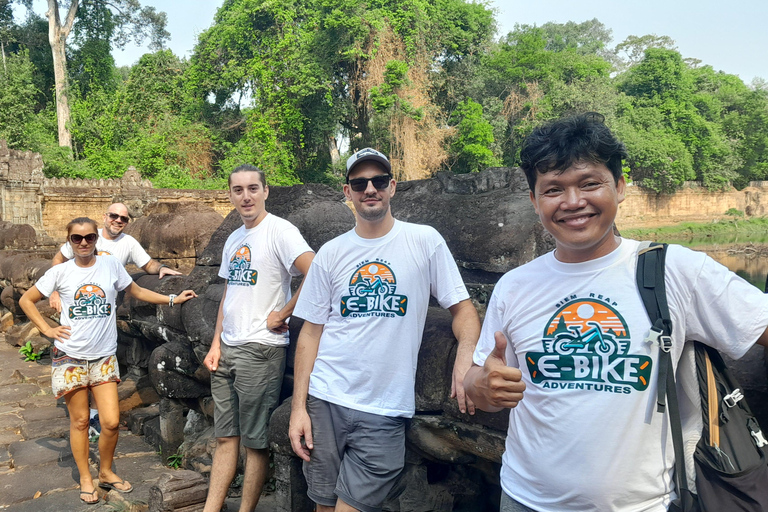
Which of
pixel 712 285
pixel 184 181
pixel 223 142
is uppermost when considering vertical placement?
pixel 223 142

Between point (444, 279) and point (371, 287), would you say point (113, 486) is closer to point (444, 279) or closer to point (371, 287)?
point (371, 287)

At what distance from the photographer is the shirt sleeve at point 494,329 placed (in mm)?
1572

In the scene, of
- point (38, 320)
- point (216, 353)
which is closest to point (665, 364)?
point (216, 353)

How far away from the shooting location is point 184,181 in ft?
78.6

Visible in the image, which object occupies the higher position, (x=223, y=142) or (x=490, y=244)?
(x=223, y=142)

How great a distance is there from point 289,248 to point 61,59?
93.6ft

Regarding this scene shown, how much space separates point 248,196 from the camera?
301 cm

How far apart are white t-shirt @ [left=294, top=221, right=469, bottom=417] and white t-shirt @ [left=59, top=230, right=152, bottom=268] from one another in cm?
290

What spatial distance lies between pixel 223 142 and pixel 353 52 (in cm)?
717

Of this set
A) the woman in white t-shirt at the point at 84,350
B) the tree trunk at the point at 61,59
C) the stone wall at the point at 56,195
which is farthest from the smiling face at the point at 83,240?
the tree trunk at the point at 61,59

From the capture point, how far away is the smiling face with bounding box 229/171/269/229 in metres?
3.01

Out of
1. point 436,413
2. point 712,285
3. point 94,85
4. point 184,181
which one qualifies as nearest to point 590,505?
point 712,285

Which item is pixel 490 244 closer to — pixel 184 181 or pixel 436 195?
pixel 436 195

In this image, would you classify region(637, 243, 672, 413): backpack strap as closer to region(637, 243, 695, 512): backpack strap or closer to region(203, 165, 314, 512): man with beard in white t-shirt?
region(637, 243, 695, 512): backpack strap
